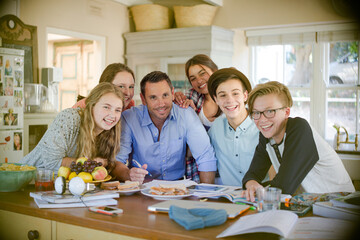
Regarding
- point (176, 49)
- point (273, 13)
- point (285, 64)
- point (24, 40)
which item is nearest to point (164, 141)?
point (24, 40)

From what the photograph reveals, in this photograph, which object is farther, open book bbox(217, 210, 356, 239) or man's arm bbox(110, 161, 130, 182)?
man's arm bbox(110, 161, 130, 182)

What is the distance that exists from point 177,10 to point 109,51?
123cm

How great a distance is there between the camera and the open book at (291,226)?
1.20 metres

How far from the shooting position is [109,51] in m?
5.85

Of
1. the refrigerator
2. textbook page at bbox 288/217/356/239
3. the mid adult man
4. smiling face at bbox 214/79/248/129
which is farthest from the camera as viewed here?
the refrigerator

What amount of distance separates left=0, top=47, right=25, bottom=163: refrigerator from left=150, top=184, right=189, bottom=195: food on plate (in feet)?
9.30

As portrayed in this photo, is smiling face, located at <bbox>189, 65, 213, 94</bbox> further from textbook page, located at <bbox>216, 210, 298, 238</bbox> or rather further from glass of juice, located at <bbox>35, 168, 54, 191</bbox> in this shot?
textbook page, located at <bbox>216, 210, 298, 238</bbox>

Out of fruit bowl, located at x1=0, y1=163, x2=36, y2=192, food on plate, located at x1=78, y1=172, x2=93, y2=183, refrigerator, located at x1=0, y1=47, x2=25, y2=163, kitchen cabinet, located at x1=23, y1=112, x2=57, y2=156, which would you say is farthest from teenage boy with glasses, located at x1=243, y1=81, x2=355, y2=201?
kitchen cabinet, located at x1=23, y1=112, x2=57, y2=156

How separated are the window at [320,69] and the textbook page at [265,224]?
4.30m

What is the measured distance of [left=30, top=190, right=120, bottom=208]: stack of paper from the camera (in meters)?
1.60

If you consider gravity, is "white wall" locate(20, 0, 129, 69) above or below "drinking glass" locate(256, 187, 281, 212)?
above

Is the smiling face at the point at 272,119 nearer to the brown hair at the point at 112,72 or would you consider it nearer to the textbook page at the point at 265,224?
the textbook page at the point at 265,224

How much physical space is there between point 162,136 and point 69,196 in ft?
3.42

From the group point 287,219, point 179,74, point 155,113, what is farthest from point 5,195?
point 179,74
